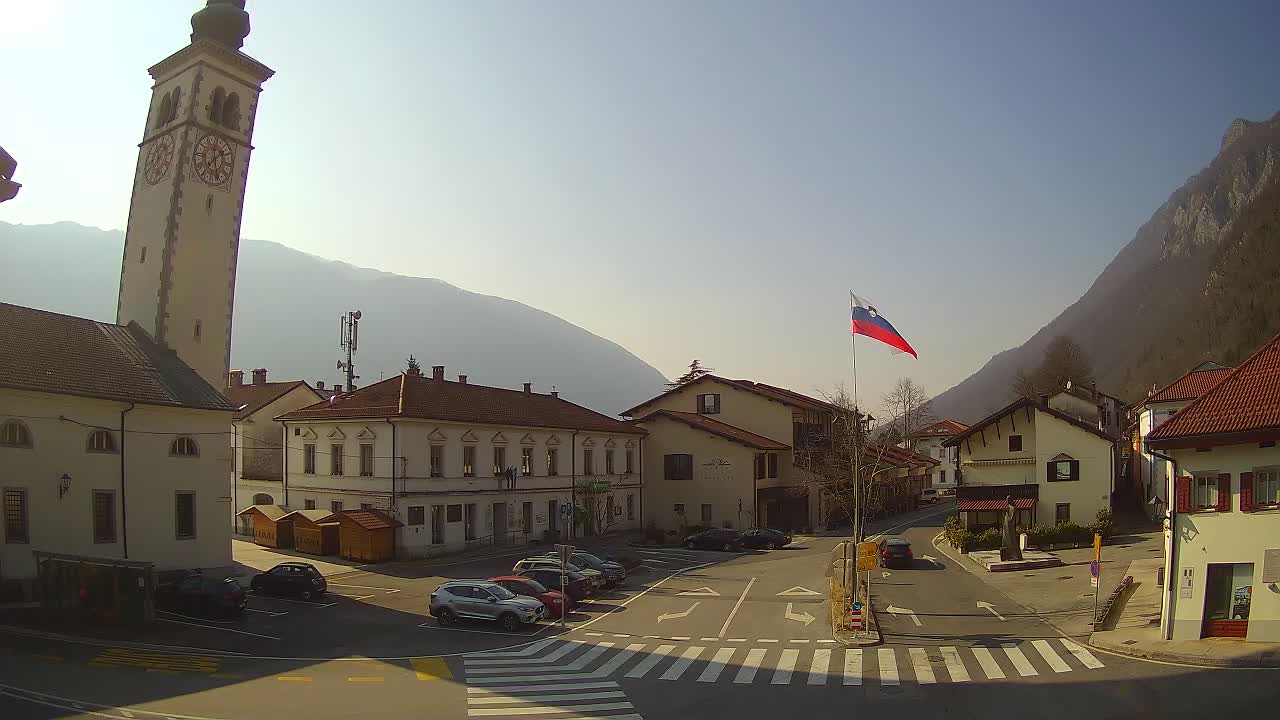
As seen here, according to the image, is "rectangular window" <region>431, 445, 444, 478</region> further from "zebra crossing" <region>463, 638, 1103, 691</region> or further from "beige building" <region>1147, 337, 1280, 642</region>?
"beige building" <region>1147, 337, 1280, 642</region>

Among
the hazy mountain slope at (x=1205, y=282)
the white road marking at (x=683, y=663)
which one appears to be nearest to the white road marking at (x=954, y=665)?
the white road marking at (x=683, y=663)

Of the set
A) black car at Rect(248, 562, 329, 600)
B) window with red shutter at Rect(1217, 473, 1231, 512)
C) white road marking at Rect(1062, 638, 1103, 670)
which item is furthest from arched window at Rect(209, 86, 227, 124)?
window with red shutter at Rect(1217, 473, 1231, 512)

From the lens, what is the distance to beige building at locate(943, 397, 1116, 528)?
48969 millimetres

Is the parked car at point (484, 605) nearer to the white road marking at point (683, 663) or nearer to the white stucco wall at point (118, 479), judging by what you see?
the white road marking at point (683, 663)

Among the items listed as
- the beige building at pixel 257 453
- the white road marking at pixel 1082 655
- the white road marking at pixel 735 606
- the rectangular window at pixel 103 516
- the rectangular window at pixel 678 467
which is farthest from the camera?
the rectangular window at pixel 678 467

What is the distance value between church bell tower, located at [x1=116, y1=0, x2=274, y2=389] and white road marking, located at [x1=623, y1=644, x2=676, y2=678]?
2779 centimetres

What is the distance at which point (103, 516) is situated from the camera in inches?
1258

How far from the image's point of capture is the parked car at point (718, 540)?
51.2 meters

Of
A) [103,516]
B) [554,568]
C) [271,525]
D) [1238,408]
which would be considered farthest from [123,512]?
[1238,408]

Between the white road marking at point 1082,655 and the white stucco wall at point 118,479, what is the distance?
106 feet

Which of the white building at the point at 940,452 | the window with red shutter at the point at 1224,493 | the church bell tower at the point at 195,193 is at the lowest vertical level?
the white building at the point at 940,452

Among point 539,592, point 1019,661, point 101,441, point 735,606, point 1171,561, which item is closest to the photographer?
point 1019,661

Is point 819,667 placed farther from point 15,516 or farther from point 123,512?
point 15,516

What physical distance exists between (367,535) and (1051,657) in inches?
1231
